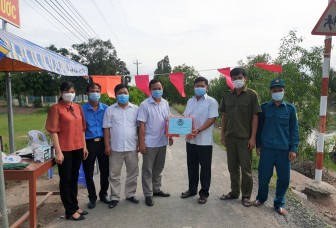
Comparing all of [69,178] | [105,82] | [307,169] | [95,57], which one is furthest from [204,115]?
[95,57]

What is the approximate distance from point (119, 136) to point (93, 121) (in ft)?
1.44

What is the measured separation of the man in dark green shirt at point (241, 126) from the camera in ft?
13.9

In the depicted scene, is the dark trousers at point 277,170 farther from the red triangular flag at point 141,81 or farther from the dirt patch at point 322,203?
the red triangular flag at point 141,81

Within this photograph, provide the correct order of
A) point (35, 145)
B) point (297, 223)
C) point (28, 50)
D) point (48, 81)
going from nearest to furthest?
point (28, 50)
point (297, 223)
point (35, 145)
point (48, 81)

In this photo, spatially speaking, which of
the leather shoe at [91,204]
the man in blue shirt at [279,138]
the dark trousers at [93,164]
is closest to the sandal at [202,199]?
the man in blue shirt at [279,138]

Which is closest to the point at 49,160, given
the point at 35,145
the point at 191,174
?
the point at 35,145

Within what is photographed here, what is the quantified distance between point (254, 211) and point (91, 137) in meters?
2.60

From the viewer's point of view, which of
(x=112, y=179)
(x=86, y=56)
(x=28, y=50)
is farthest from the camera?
(x=86, y=56)

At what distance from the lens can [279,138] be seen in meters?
4.05

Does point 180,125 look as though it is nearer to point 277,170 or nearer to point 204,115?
point 204,115

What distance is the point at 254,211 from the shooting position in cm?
413

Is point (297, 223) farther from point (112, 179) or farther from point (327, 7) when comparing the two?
point (327, 7)

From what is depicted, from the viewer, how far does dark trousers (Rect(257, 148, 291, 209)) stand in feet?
13.5

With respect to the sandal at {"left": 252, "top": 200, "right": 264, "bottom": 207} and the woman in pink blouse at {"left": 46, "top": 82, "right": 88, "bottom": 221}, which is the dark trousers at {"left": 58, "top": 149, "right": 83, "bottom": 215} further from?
the sandal at {"left": 252, "top": 200, "right": 264, "bottom": 207}
